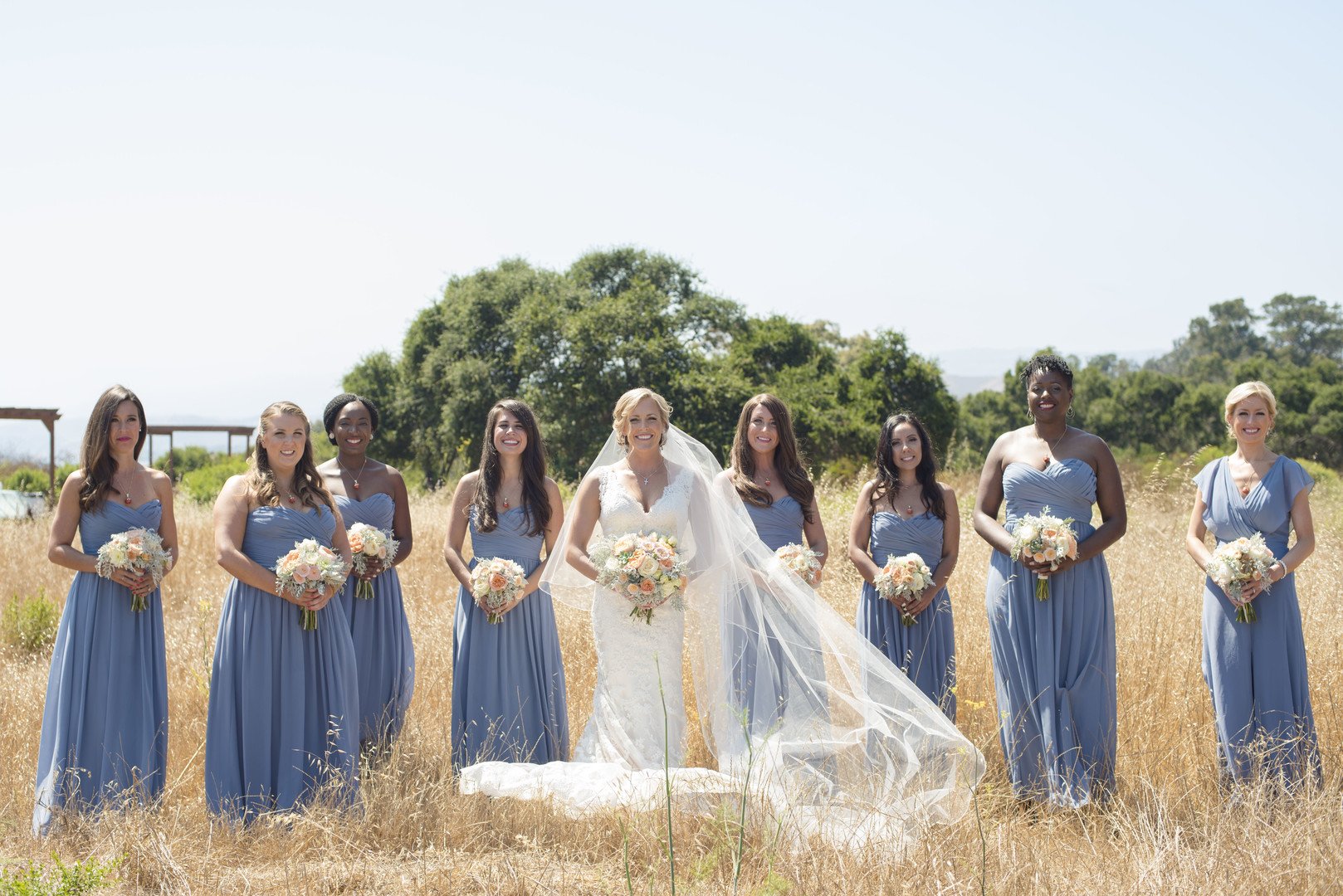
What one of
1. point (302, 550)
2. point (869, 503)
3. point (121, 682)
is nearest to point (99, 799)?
point (121, 682)

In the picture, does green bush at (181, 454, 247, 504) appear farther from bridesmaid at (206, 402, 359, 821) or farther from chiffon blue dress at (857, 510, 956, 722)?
chiffon blue dress at (857, 510, 956, 722)

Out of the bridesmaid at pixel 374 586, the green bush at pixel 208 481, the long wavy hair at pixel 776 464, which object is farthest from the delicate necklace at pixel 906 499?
the green bush at pixel 208 481

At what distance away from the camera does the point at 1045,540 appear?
570 centimetres

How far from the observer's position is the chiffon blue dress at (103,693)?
5.59m

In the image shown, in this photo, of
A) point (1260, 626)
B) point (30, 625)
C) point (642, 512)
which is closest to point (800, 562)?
point (642, 512)

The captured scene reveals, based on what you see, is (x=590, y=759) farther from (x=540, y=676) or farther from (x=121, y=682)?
(x=121, y=682)

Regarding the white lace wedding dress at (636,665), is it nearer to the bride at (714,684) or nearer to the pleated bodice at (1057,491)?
the bride at (714,684)

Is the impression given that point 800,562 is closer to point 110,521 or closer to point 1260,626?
point 1260,626

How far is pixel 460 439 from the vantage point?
30.8 metres

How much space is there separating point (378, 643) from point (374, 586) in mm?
346

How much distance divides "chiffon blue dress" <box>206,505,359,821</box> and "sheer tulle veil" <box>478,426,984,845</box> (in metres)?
1.31

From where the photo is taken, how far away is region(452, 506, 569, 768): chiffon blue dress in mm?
6312

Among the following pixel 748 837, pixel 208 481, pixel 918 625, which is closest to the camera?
pixel 748 837

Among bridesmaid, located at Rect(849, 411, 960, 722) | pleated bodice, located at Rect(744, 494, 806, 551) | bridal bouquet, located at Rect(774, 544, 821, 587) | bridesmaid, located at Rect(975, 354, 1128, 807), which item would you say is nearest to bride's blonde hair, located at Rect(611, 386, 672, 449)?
pleated bodice, located at Rect(744, 494, 806, 551)
